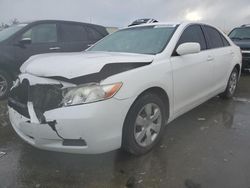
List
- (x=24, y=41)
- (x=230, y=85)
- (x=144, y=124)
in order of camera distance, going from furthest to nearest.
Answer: (x=24, y=41) → (x=230, y=85) → (x=144, y=124)

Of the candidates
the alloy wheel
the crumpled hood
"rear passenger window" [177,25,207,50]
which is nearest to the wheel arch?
the alloy wheel

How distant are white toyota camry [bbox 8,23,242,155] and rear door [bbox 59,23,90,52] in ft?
10.7

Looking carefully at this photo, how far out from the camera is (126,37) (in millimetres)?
4535

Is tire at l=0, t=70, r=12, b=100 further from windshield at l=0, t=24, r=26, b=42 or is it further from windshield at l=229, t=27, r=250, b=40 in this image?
windshield at l=229, t=27, r=250, b=40

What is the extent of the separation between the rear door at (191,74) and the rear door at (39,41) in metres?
3.59

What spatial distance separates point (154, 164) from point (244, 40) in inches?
332

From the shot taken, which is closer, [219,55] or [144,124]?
[144,124]

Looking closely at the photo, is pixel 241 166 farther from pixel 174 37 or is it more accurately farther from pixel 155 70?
pixel 174 37

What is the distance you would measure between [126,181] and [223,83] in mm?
3307

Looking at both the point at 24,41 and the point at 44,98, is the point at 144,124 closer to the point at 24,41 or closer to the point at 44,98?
the point at 44,98

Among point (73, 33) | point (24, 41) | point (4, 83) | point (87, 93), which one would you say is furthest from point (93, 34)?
point (87, 93)

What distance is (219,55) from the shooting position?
5148 millimetres

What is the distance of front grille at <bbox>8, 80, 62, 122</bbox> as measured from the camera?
2910 millimetres

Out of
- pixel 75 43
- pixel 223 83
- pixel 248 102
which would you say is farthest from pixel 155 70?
pixel 75 43
